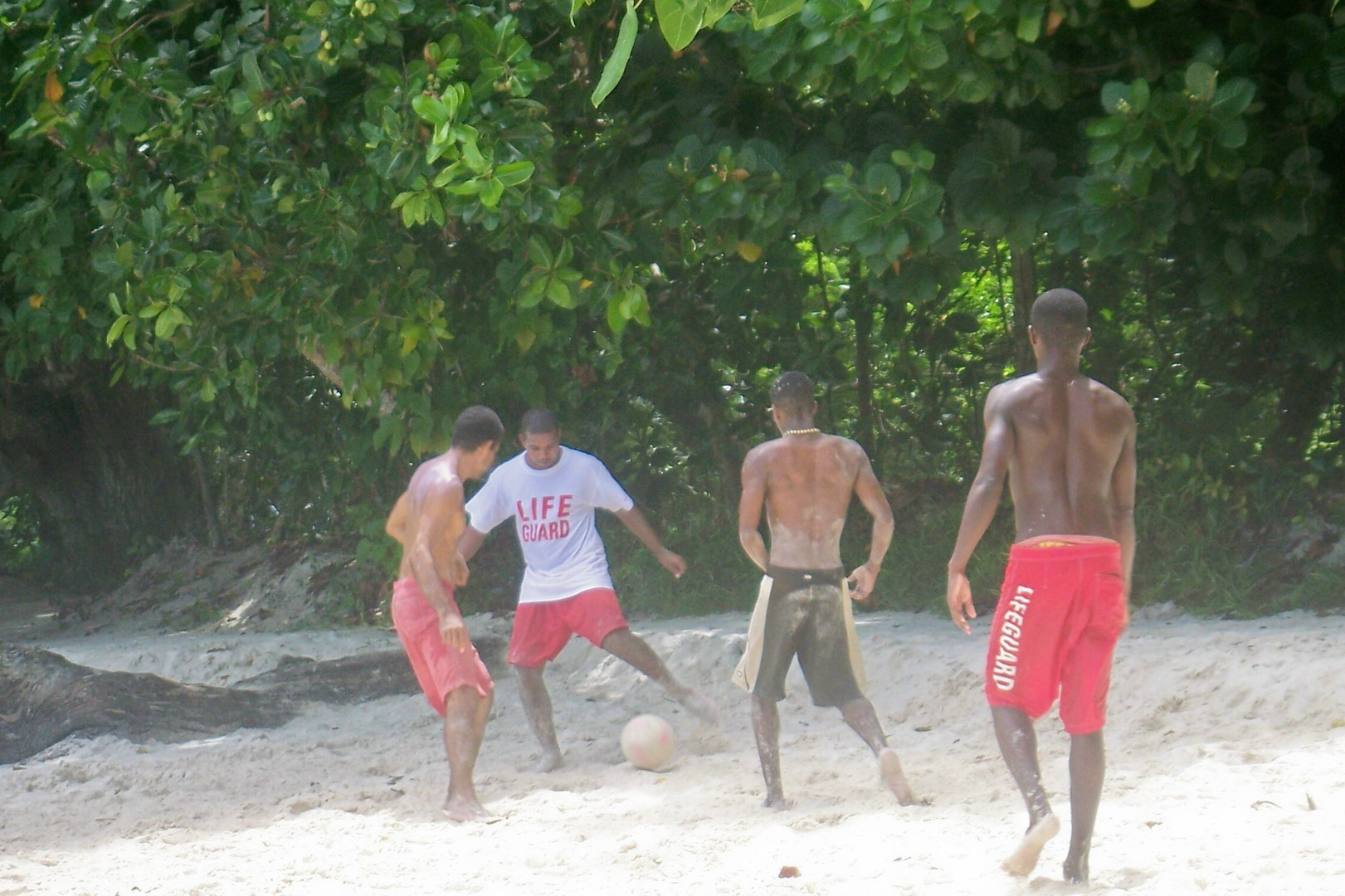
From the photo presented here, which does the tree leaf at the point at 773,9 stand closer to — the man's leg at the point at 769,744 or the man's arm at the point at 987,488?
the man's arm at the point at 987,488

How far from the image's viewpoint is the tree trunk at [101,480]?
12539 mm

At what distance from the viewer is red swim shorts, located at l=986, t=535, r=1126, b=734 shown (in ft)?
12.8

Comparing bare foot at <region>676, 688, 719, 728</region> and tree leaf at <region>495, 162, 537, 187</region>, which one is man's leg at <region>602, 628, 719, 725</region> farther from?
tree leaf at <region>495, 162, 537, 187</region>

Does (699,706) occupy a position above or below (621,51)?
below

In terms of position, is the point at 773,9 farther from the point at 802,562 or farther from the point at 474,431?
the point at 474,431

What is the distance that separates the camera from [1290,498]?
7.86m

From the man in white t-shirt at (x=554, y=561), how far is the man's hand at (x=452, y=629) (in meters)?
0.95

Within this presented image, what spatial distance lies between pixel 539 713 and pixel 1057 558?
10.0 feet

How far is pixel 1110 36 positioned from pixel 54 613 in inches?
427

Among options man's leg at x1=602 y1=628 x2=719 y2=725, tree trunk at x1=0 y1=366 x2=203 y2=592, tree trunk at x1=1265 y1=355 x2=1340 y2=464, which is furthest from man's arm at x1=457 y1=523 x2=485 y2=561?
tree trunk at x1=0 y1=366 x2=203 y2=592

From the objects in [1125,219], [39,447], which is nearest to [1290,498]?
[1125,219]

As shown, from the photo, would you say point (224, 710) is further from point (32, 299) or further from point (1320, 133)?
point (1320, 133)

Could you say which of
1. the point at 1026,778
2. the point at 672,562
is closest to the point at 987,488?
the point at 1026,778

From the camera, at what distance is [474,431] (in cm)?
548
